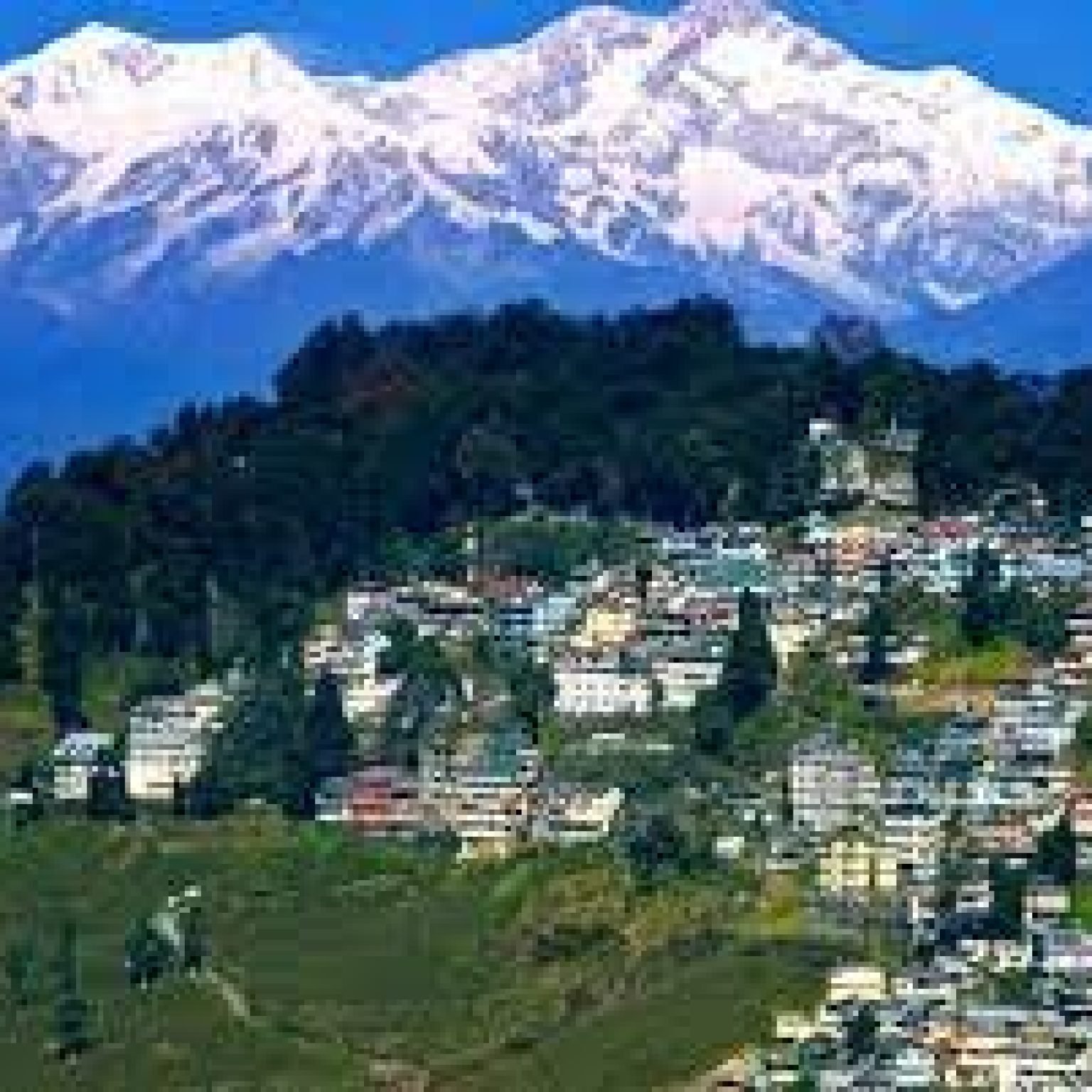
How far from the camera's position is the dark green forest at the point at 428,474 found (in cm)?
14162

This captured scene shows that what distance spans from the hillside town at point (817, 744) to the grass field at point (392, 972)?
1.80m

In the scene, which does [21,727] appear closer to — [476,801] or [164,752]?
[164,752]

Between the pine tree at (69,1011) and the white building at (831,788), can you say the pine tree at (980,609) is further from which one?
the pine tree at (69,1011)

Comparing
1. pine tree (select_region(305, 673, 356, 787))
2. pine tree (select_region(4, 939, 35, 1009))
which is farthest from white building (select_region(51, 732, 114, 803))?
pine tree (select_region(4, 939, 35, 1009))

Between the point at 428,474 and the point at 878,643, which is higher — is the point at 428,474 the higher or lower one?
the higher one

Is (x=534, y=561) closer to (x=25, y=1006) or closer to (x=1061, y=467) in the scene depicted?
(x=1061, y=467)

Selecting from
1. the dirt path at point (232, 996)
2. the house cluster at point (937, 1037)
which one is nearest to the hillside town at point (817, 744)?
the house cluster at point (937, 1037)

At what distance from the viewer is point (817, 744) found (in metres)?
122

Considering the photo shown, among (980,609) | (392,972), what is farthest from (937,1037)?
(980,609)

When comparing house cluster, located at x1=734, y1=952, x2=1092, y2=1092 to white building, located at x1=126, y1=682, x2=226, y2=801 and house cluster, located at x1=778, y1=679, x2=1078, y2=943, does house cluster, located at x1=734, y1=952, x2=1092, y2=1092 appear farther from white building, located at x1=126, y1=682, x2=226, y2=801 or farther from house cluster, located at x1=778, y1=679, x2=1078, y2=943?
white building, located at x1=126, y1=682, x2=226, y2=801

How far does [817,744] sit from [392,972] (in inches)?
535

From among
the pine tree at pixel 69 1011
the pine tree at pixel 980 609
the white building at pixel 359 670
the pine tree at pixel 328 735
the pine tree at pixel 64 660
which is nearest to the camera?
the pine tree at pixel 69 1011

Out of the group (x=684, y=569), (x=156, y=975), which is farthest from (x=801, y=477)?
(x=156, y=975)

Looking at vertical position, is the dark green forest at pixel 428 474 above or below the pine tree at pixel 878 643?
above
